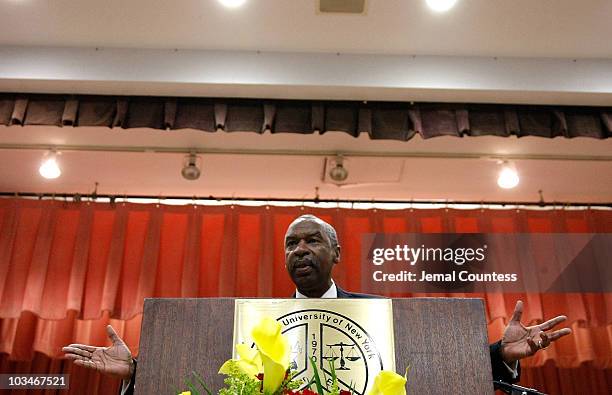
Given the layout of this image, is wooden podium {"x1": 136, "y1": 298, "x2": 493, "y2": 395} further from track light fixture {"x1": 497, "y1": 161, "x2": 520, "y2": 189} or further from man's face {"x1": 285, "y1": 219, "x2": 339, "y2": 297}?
track light fixture {"x1": 497, "y1": 161, "x2": 520, "y2": 189}

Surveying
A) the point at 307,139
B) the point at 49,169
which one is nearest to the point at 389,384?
the point at 307,139

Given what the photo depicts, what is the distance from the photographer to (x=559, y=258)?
3.85 metres

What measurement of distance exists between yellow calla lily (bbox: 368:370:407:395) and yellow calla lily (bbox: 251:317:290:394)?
12 centimetres

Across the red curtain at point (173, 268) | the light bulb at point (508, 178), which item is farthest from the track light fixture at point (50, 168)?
Result: the light bulb at point (508, 178)

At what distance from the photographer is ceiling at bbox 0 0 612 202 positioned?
285cm

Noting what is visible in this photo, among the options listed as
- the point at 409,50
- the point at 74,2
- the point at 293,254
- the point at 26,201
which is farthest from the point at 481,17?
the point at 26,201

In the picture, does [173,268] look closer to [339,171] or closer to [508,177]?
[339,171]

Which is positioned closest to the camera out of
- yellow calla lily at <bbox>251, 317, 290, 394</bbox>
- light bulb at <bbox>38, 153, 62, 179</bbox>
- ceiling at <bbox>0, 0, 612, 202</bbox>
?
yellow calla lily at <bbox>251, 317, 290, 394</bbox>

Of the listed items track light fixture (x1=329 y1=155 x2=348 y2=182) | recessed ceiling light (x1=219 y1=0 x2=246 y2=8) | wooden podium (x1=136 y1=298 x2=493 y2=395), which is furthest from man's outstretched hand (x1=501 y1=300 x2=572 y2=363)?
track light fixture (x1=329 y1=155 x2=348 y2=182)

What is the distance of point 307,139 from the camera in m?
3.58

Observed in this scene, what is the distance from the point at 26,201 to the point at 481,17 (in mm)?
3140

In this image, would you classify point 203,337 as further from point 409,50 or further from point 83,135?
point 83,135

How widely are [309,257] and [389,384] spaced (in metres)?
1.28

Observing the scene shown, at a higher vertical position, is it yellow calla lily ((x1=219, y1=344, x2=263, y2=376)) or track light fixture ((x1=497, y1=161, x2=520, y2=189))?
track light fixture ((x1=497, y1=161, x2=520, y2=189))
